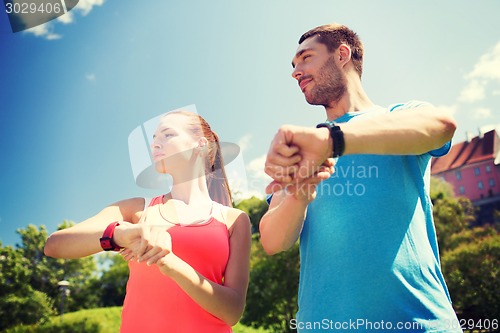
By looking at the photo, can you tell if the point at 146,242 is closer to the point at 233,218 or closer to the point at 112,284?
the point at 233,218

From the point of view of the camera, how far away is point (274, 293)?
44.3ft

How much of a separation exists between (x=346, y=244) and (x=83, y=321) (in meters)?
18.2

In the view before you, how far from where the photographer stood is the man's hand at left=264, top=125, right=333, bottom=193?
45.6 inches

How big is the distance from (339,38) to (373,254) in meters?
1.45

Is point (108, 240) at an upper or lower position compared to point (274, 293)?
upper

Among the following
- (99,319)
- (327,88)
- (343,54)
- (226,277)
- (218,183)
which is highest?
(343,54)

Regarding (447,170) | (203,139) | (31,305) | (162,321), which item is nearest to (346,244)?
(162,321)

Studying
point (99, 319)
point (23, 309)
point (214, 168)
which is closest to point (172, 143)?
point (214, 168)

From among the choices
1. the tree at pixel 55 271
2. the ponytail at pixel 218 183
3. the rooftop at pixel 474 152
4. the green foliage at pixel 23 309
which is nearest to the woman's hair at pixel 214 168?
the ponytail at pixel 218 183

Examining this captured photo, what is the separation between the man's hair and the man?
536 millimetres

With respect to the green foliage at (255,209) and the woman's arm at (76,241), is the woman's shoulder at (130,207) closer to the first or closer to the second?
the woman's arm at (76,241)

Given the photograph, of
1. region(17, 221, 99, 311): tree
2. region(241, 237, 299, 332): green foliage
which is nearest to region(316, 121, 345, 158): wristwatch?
region(241, 237, 299, 332): green foliage

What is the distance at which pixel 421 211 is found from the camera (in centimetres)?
169

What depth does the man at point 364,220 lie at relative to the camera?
1244 millimetres
